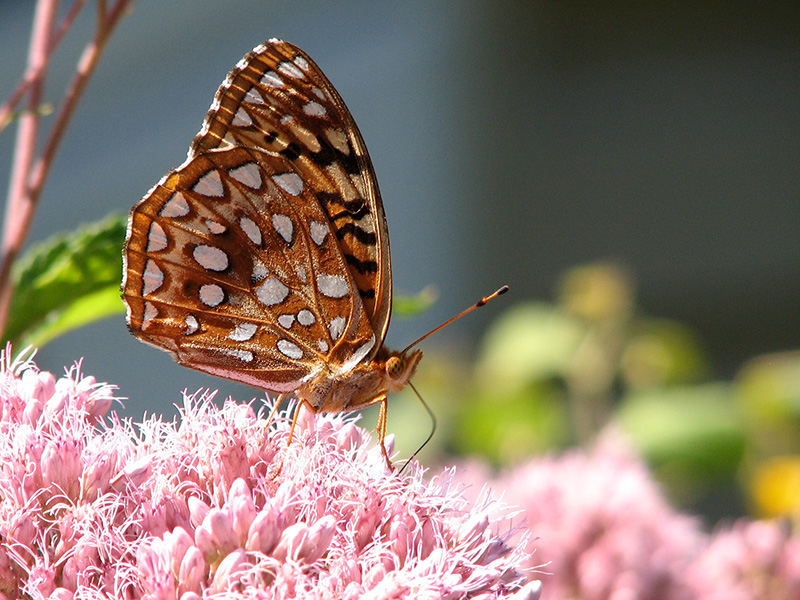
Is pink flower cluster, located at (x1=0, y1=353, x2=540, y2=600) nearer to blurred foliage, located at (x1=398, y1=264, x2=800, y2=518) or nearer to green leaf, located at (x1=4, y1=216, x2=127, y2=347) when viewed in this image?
green leaf, located at (x1=4, y1=216, x2=127, y2=347)

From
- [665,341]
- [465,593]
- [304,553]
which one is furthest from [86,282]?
[665,341]

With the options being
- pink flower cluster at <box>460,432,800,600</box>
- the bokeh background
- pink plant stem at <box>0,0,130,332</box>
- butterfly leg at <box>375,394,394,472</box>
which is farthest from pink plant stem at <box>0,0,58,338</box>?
the bokeh background

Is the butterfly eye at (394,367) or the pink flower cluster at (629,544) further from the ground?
the butterfly eye at (394,367)

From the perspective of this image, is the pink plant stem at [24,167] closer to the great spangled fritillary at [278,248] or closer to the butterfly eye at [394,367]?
the great spangled fritillary at [278,248]

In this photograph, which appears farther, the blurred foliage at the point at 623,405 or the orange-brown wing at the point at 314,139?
the blurred foliage at the point at 623,405

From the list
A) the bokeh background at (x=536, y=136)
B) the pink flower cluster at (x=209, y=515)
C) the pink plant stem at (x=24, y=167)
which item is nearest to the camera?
the pink flower cluster at (x=209, y=515)

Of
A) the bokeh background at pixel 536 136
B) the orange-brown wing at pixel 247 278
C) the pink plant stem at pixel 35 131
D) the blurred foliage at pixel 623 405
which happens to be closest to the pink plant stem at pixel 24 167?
the pink plant stem at pixel 35 131

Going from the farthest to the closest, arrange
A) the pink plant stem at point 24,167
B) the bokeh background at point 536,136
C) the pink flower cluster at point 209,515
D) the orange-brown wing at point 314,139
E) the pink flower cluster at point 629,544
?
the bokeh background at point 536,136 < the pink flower cluster at point 629,544 < the orange-brown wing at point 314,139 < the pink plant stem at point 24,167 < the pink flower cluster at point 209,515

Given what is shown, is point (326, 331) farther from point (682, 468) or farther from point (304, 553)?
point (682, 468)
